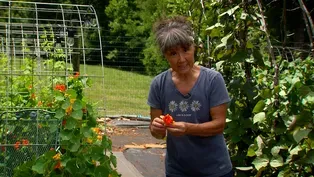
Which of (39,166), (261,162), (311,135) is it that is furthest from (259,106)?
(39,166)

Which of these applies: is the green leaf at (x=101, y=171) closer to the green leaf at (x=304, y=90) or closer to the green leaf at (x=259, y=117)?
the green leaf at (x=259, y=117)

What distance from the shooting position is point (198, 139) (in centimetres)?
247

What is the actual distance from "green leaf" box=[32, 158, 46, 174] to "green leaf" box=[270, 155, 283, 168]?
137cm

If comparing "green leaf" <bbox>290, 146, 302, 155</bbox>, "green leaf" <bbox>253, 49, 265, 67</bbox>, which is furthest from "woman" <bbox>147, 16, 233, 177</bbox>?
"green leaf" <bbox>253, 49, 265, 67</bbox>

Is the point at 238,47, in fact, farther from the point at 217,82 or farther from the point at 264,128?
the point at 217,82

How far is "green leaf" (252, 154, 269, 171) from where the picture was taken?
3.46 meters

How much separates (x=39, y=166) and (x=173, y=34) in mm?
1355

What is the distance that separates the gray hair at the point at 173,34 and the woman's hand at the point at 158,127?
0.31m

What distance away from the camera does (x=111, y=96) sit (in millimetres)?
11312

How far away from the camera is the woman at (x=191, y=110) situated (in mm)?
2438

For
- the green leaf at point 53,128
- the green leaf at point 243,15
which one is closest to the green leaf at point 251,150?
the green leaf at point 243,15

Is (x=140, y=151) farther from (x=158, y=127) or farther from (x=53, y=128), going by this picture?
(x=158, y=127)

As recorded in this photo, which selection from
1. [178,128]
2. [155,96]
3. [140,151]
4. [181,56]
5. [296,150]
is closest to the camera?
[178,128]

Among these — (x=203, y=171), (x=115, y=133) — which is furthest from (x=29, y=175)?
(x=115, y=133)
